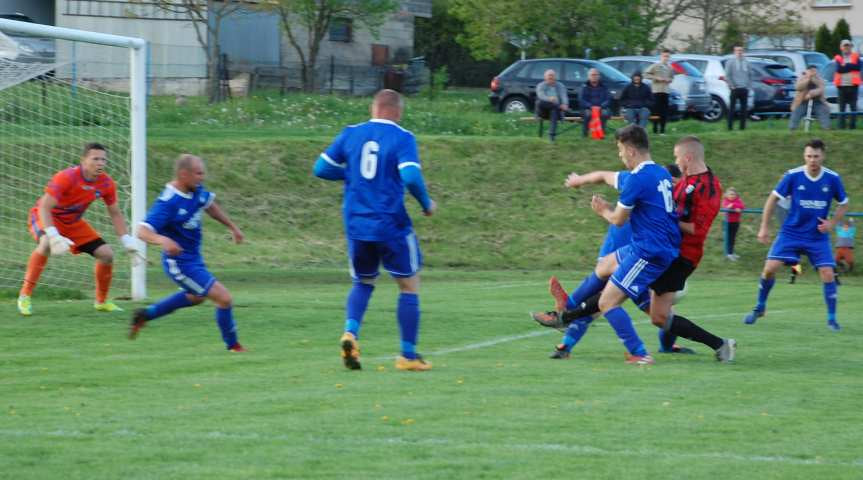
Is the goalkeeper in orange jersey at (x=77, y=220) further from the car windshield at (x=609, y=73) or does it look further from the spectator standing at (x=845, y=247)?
the car windshield at (x=609, y=73)

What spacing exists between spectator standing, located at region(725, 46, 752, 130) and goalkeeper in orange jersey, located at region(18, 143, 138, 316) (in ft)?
60.8

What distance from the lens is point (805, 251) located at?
14219 mm

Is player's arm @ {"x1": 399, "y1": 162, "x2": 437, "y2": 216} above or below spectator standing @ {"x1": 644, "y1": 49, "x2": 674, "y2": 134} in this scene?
below

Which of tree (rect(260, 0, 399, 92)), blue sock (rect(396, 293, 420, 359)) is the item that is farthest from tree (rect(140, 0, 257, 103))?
blue sock (rect(396, 293, 420, 359))

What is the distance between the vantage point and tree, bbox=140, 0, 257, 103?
37531 millimetres

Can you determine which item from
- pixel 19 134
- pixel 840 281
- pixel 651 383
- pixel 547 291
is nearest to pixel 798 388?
pixel 651 383

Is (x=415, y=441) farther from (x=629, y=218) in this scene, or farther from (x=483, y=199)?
(x=483, y=199)

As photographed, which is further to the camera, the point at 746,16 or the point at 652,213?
the point at 746,16

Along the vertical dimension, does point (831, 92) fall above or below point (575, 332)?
above

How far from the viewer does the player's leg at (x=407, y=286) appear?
934 cm

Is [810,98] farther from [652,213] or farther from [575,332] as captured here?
[652,213]

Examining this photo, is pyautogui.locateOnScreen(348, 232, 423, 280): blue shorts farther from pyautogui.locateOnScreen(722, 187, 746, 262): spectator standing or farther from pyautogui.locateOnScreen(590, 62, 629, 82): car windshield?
pyautogui.locateOnScreen(590, 62, 629, 82): car windshield

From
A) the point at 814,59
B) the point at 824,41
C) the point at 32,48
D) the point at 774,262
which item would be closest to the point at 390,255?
the point at 774,262

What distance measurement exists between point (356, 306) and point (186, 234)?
1766mm
